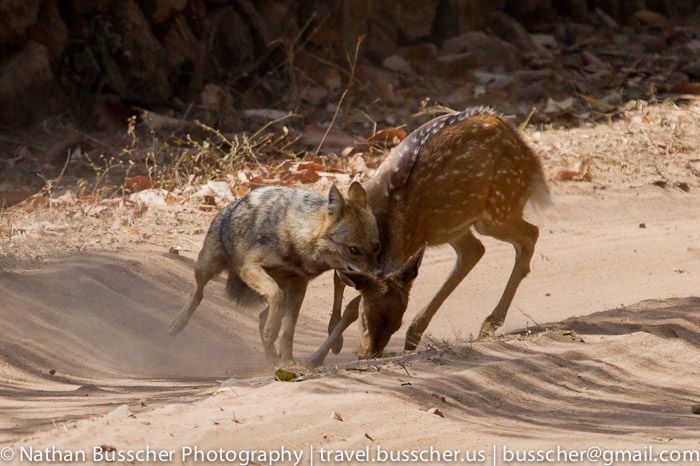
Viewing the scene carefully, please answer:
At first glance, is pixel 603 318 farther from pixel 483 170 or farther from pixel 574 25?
pixel 574 25

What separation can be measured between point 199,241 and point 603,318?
4166 mm

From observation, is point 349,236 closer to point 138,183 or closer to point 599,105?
point 138,183

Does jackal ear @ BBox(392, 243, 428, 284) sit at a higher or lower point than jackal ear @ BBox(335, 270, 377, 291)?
higher

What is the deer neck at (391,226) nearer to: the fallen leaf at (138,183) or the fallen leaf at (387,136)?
the fallen leaf at (138,183)

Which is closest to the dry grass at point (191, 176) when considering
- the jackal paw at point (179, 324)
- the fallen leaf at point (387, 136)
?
the fallen leaf at point (387, 136)

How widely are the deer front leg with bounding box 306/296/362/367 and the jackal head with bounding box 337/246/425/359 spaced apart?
0.28 meters

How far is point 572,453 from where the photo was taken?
3805 millimetres

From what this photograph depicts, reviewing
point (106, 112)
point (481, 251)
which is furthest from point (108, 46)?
point (481, 251)

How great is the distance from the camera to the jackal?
6.45 metres

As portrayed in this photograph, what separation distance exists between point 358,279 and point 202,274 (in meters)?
1.64

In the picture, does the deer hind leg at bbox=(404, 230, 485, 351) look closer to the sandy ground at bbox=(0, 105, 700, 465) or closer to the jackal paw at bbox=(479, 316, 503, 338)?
the sandy ground at bbox=(0, 105, 700, 465)

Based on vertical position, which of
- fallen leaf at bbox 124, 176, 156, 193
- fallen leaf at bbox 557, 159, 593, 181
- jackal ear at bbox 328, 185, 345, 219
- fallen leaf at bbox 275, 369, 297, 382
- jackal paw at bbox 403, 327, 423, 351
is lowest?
jackal paw at bbox 403, 327, 423, 351

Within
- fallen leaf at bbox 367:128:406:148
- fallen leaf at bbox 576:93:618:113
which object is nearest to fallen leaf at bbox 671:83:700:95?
fallen leaf at bbox 576:93:618:113

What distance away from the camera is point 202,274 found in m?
7.12
